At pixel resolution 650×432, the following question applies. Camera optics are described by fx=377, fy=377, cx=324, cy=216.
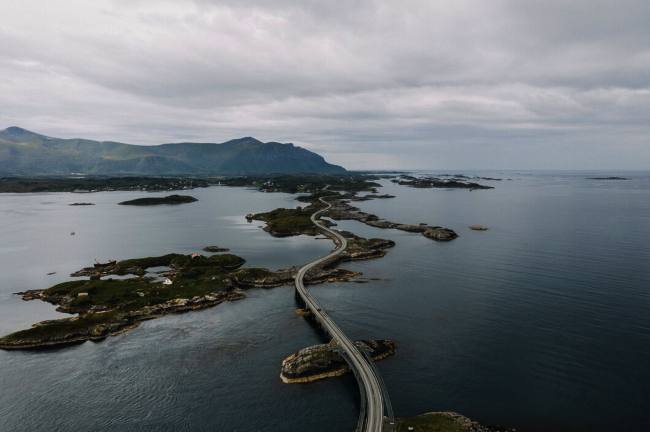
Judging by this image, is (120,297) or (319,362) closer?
(319,362)

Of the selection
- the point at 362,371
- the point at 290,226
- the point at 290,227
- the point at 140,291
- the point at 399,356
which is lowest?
the point at 399,356

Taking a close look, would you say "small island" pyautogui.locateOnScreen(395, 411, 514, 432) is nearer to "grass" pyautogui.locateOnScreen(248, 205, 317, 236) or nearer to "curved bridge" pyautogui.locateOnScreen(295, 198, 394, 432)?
"curved bridge" pyautogui.locateOnScreen(295, 198, 394, 432)

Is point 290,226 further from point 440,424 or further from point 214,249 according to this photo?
point 440,424

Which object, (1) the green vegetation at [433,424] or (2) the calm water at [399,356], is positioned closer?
(1) the green vegetation at [433,424]

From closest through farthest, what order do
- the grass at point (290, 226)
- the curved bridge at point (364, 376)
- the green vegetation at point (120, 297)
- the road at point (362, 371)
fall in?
the curved bridge at point (364, 376) → the road at point (362, 371) → the green vegetation at point (120, 297) → the grass at point (290, 226)

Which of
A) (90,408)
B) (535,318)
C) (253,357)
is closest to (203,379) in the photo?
(253,357)

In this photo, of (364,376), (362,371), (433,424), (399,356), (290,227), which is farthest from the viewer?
(290,227)

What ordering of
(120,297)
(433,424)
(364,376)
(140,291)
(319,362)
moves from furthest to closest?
(140,291)
(120,297)
(319,362)
(364,376)
(433,424)

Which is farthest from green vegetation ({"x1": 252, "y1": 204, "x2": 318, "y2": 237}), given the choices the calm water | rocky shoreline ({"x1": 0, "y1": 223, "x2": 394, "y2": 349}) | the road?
the road

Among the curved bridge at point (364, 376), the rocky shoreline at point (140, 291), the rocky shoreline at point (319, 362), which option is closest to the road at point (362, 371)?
the curved bridge at point (364, 376)

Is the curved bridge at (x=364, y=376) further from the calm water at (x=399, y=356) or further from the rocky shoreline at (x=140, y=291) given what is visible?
the rocky shoreline at (x=140, y=291)

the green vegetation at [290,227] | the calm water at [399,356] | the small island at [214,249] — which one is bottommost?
the calm water at [399,356]

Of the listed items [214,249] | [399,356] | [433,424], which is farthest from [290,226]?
[433,424]
